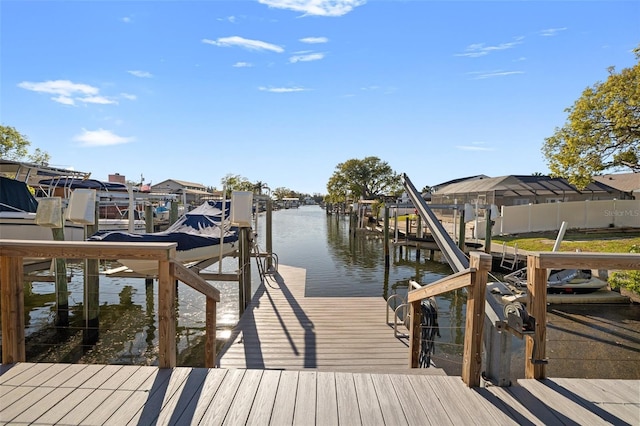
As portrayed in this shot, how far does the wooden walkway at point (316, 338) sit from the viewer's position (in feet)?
15.6

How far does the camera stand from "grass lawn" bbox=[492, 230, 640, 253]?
14727 mm

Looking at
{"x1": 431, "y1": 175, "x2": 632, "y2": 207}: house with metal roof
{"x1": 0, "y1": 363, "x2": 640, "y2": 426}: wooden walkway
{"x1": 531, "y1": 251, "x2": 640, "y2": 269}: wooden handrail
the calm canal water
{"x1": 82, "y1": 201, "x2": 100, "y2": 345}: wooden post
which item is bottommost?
the calm canal water

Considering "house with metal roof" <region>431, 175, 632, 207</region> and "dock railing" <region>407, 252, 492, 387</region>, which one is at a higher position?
"house with metal roof" <region>431, 175, 632, 207</region>

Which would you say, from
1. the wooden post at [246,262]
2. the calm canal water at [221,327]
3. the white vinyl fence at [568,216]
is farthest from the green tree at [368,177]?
the wooden post at [246,262]

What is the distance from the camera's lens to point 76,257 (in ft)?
9.87

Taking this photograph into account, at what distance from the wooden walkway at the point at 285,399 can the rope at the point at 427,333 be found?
6.31 feet

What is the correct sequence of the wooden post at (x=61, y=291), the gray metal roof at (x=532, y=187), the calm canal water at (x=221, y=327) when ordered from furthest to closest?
the gray metal roof at (x=532, y=187) → the wooden post at (x=61, y=291) → the calm canal water at (x=221, y=327)

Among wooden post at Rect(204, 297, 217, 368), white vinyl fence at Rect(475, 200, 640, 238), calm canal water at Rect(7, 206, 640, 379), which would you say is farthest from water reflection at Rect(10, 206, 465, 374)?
white vinyl fence at Rect(475, 200, 640, 238)

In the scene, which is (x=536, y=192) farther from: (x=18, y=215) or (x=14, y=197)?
(x=14, y=197)

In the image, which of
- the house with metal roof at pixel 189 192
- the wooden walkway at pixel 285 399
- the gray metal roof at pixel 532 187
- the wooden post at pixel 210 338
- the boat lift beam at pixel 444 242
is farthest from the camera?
the gray metal roof at pixel 532 187

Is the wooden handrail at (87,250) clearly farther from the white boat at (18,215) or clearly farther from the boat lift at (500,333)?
the white boat at (18,215)

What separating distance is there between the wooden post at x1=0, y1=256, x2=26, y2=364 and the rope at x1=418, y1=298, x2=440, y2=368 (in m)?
4.38

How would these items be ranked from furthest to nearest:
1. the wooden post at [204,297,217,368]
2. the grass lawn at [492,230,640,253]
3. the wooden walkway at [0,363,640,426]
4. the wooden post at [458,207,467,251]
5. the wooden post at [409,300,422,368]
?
the wooden post at [458,207,467,251]
the grass lawn at [492,230,640,253]
the wooden post at [409,300,422,368]
the wooden post at [204,297,217,368]
the wooden walkway at [0,363,640,426]

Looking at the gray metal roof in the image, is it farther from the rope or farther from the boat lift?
the boat lift
